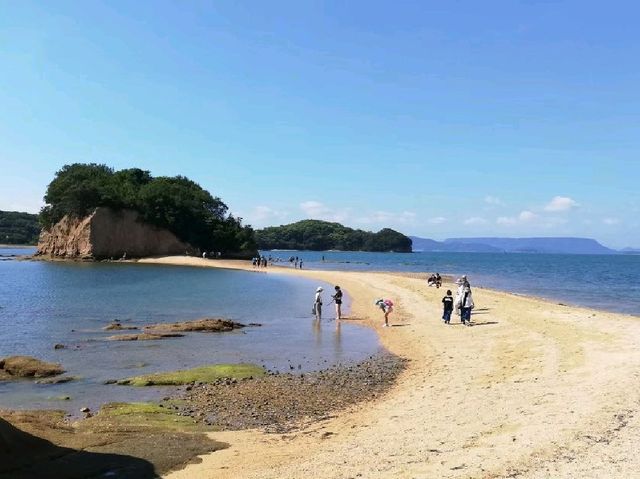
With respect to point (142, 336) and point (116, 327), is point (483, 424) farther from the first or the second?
point (116, 327)

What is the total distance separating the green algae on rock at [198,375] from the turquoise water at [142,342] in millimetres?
585

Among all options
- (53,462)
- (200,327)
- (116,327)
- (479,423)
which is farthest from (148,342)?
(479,423)

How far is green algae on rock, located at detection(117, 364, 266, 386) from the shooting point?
591 inches

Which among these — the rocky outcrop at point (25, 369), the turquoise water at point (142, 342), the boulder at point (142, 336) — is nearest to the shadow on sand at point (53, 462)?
the turquoise water at point (142, 342)

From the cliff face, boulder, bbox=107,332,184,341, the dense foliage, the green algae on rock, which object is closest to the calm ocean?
boulder, bbox=107,332,184,341

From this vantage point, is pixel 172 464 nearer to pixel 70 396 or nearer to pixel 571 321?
pixel 70 396

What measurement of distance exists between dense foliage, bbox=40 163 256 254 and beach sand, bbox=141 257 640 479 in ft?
300

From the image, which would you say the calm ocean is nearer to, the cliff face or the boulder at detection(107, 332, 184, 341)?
the boulder at detection(107, 332, 184, 341)

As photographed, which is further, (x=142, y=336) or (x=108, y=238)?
(x=108, y=238)

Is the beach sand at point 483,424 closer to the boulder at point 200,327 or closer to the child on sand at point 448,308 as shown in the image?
the child on sand at point 448,308

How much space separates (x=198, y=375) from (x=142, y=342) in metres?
6.80

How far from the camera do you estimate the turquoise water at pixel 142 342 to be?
14797 millimetres

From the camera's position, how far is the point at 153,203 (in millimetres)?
104875

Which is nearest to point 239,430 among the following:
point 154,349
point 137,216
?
point 154,349
